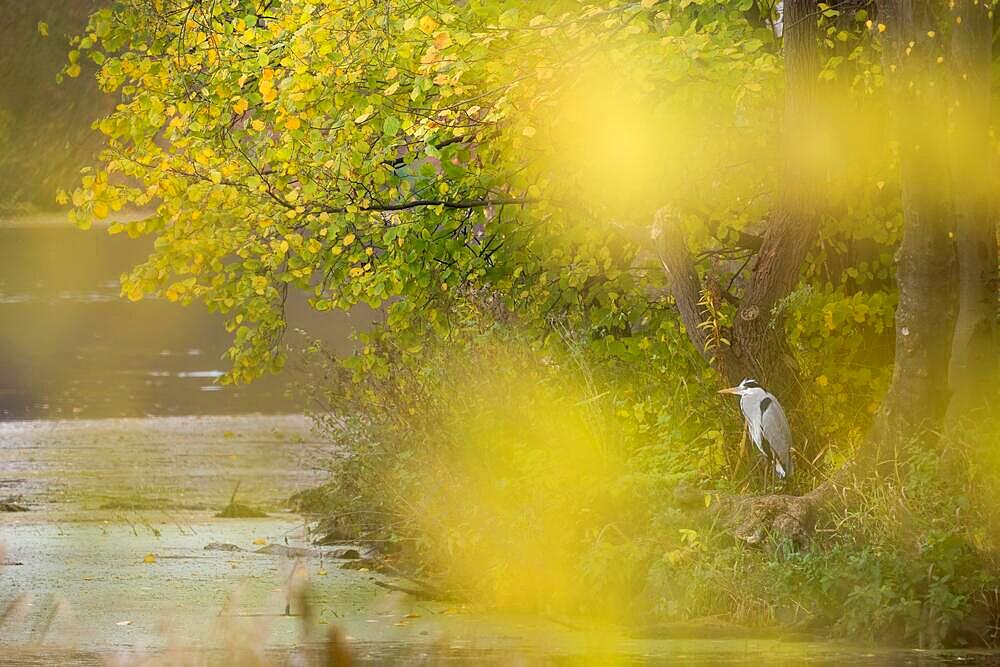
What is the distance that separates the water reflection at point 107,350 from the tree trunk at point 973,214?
7364mm

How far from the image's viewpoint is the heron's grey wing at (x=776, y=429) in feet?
40.3

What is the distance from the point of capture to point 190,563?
14.7 m

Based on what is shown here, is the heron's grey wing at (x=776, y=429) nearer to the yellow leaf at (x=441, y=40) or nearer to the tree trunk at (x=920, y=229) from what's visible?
the tree trunk at (x=920, y=229)

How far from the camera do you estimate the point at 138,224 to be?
47.8ft

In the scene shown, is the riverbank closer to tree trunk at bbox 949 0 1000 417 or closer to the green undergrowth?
the green undergrowth

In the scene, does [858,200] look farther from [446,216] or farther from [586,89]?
[446,216]

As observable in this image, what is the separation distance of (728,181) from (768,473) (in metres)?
2.44

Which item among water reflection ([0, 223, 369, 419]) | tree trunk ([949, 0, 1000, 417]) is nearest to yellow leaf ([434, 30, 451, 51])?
tree trunk ([949, 0, 1000, 417])

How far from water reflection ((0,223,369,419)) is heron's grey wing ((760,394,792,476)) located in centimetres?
670

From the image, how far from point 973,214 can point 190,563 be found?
5.95 meters

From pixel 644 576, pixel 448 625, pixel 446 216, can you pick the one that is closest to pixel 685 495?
pixel 644 576

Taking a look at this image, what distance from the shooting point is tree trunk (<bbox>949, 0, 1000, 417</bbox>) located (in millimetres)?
12258

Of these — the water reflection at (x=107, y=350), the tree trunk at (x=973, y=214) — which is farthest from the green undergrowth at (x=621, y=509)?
the water reflection at (x=107, y=350)

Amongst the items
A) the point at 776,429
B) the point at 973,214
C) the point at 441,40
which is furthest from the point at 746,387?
the point at 441,40
